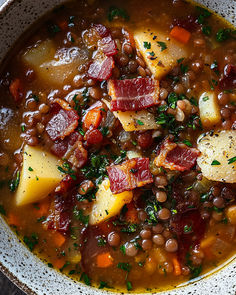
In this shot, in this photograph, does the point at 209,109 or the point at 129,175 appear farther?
the point at 209,109

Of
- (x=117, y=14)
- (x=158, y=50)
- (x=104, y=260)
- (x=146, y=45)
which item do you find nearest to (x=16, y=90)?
(x=117, y=14)

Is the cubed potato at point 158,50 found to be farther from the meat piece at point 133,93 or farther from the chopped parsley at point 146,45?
the meat piece at point 133,93

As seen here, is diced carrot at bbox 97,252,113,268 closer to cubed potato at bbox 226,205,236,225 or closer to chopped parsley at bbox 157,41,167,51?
cubed potato at bbox 226,205,236,225

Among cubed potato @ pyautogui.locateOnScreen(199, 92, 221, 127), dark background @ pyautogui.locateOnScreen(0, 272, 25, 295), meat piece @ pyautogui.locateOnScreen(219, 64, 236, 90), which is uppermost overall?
meat piece @ pyautogui.locateOnScreen(219, 64, 236, 90)

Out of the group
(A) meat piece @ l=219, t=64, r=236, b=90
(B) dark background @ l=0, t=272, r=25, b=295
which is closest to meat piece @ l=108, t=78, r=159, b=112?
(A) meat piece @ l=219, t=64, r=236, b=90

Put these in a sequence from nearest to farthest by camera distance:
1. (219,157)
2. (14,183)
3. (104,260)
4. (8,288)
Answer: (219,157) < (104,260) < (14,183) < (8,288)

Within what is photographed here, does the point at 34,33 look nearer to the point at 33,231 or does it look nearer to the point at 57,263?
the point at 33,231

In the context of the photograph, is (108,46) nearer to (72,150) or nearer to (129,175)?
(72,150)
